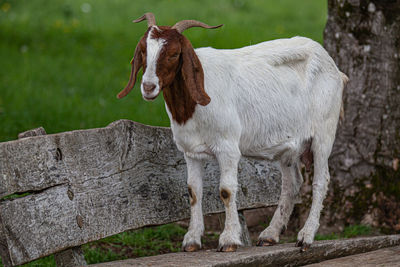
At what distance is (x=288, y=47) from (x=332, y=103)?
507 millimetres

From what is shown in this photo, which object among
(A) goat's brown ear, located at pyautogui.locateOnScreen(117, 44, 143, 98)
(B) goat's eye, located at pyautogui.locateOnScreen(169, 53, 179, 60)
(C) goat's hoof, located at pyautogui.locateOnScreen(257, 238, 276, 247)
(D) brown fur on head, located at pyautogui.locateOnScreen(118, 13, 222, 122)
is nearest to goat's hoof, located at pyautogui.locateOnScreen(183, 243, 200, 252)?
(C) goat's hoof, located at pyautogui.locateOnScreen(257, 238, 276, 247)

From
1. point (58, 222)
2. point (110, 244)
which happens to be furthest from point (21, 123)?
point (58, 222)

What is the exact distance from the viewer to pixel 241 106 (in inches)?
173

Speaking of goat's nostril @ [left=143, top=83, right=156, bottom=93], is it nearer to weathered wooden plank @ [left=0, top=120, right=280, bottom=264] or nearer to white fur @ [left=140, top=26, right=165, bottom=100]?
white fur @ [left=140, top=26, right=165, bottom=100]

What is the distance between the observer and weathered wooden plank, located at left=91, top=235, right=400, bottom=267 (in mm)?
4086

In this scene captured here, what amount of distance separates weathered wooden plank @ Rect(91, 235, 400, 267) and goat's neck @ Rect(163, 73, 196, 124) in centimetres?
85

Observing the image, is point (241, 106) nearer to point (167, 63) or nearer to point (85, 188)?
point (167, 63)

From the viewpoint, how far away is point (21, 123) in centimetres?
830

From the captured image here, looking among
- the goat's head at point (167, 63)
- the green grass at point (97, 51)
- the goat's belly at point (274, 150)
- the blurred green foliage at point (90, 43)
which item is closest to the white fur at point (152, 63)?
the goat's head at point (167, 63)

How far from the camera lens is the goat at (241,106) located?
4.00 metres

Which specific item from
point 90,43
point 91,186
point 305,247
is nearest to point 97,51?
point 90,43

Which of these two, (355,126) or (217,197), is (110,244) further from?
(355,126)

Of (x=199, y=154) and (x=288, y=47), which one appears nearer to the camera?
(x=199, y=154)

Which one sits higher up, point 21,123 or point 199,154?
point 199,154
